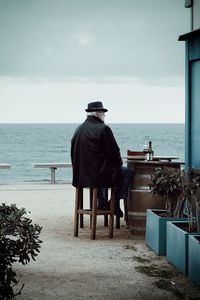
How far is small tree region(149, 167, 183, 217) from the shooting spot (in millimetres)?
6707

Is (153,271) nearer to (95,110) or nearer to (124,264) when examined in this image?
(124,264)

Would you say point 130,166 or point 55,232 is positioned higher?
point 130,166

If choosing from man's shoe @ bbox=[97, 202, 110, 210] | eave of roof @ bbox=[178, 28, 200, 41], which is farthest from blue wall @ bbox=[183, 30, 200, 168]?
man's shoe @ bbox=[97, 202, 110, 210]

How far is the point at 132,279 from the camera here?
571 cm

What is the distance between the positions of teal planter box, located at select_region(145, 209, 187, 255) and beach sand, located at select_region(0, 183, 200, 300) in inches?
3.9

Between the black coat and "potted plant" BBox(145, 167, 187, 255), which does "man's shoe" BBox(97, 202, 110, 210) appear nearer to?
the black coat

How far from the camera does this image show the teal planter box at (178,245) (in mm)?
5773

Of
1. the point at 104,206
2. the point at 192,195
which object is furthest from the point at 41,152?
the point at 192,195

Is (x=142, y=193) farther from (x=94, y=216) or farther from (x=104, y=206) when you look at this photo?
(x=104, y=206)

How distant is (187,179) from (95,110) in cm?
204

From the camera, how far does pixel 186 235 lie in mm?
5754

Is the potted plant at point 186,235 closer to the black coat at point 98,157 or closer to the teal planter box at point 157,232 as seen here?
the teal planter box at point 157,232

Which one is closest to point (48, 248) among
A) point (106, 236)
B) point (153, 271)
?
point (106, 236)

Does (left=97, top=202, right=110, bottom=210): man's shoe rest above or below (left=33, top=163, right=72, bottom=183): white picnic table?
below
